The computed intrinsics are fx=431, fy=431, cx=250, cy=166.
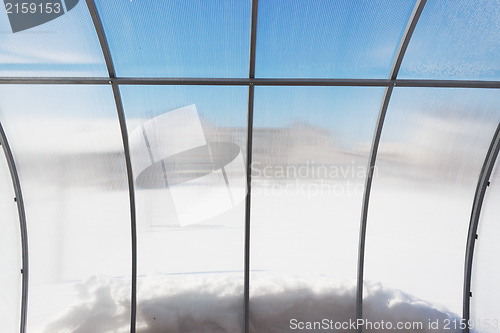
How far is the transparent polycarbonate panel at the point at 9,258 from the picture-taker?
32.1ft

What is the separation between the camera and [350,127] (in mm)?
9547

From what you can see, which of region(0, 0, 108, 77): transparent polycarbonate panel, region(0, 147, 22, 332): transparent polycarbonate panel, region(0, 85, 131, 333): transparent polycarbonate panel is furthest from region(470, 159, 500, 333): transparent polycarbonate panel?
region(0, 147, 22, 332): transparent polycarbonate panel

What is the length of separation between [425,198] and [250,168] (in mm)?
4181

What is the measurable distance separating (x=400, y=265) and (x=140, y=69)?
296 inches

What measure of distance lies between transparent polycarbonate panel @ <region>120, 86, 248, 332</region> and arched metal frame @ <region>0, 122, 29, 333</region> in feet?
8.39

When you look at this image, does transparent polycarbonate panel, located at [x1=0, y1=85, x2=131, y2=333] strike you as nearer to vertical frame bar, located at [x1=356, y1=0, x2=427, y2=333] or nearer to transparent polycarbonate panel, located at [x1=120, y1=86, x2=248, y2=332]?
transparent polycarbonate panel, located at [x1=120, y1=86, x2=248, y2=332]

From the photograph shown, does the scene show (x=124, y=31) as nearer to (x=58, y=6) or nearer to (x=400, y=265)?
(x=58, y=6)

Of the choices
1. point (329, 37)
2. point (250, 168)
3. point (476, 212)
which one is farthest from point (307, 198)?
point (476, 212)

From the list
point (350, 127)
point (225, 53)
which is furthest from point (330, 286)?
point (225, 53)

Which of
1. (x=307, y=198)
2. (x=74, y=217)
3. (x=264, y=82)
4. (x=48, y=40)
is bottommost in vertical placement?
(x=74, y=217)

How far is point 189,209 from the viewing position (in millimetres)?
10211

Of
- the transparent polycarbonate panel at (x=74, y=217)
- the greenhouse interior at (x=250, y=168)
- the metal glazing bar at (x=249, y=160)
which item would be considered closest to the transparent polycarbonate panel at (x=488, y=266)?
the greenhouse interior at (x=250, y=168)

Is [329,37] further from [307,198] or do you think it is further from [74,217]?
[74,217]

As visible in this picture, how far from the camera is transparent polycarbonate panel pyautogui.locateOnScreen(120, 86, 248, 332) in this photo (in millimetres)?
9438
